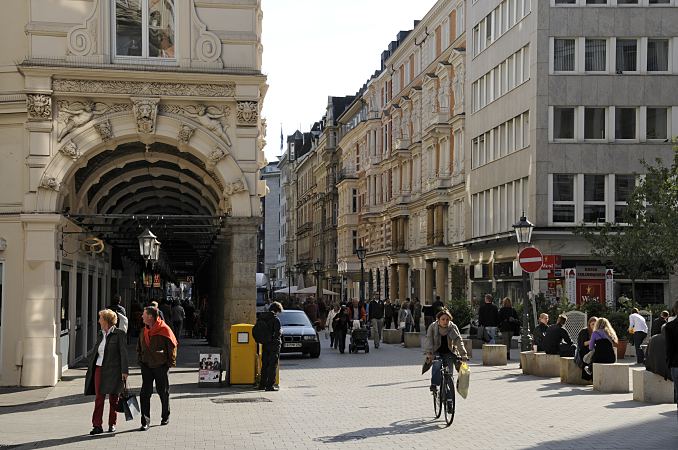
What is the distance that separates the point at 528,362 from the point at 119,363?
11.9 meters

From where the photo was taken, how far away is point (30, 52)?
21.4 meters

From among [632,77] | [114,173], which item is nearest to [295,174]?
[632,77]

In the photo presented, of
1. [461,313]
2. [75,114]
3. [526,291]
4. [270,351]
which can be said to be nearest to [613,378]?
[270,351]

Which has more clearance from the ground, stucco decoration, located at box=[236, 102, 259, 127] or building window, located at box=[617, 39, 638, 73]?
building window, located at box=[617, 39, 638, 73]

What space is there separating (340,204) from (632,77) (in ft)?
163

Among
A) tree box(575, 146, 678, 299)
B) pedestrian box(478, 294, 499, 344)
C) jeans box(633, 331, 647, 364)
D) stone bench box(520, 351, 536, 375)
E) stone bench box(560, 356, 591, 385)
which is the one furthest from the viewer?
tree box(575, 146, 678, 299)

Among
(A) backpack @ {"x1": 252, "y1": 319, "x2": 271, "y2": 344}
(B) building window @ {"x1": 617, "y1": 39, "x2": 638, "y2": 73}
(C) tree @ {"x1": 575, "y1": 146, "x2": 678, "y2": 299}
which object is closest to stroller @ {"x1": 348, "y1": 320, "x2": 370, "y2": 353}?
(C) tree @ {"x1": 575, "y1": 146, "x2": 678, "y2": 299}

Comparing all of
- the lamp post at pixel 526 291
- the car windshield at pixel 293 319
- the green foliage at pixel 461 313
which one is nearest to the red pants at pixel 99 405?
the lamp post at pixel 526 291

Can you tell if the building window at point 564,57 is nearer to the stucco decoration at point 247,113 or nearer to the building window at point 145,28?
the stucco decoration at point 247,113

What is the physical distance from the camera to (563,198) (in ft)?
155

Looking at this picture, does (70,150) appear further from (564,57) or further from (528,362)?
(564,57)

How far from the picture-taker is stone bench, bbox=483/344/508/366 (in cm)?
2772

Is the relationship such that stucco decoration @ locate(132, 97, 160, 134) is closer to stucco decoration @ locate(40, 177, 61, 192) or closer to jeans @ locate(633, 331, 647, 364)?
stucco decoration @ locate(40, 177, 61, 192)

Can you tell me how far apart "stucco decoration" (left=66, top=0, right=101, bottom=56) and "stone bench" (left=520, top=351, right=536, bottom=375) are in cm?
1077
